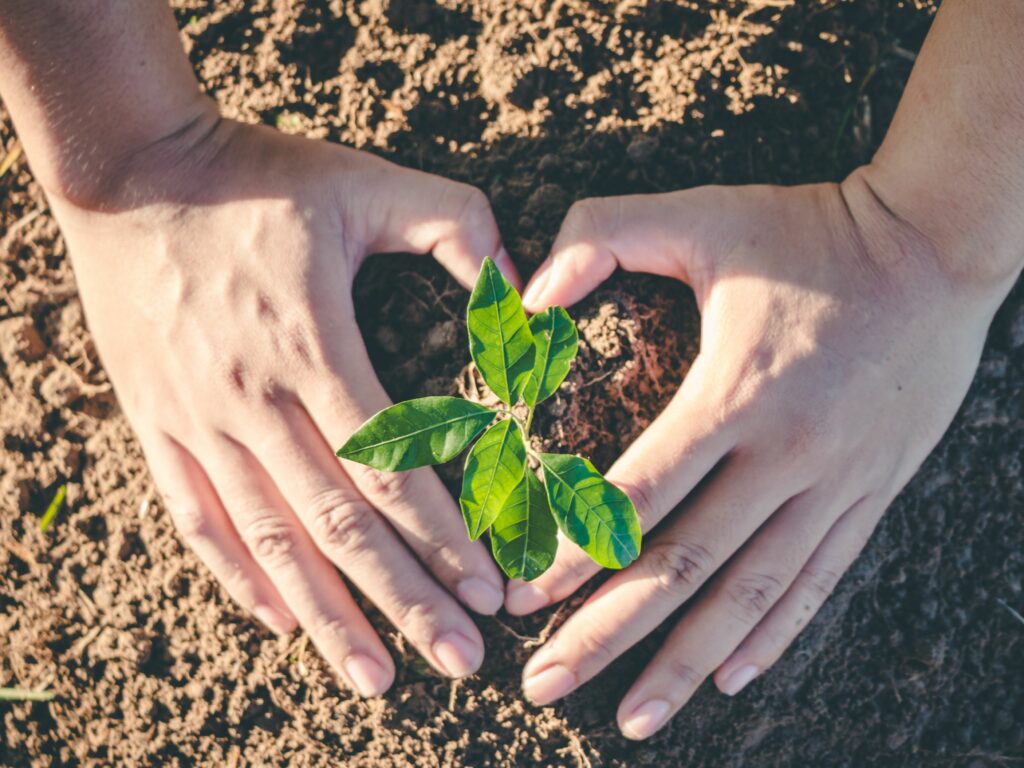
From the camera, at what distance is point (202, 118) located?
6.06ft

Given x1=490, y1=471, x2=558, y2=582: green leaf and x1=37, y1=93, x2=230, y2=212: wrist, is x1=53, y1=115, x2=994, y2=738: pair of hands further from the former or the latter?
x1=490, y1=471, x2=558, y2=582: green leaf

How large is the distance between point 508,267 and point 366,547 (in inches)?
26.2

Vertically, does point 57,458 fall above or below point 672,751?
above

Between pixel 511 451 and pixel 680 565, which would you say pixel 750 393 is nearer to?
pixel 680 565

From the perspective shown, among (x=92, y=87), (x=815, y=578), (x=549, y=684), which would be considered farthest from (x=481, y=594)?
(x=92, y=87)

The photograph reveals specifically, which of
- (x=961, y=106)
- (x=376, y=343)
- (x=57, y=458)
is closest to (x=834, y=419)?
(x=961, y=106)

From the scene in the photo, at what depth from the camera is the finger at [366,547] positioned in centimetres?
177

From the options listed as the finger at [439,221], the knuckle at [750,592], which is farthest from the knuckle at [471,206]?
the knuckle at [750,592]

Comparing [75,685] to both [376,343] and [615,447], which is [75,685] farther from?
[615,447]

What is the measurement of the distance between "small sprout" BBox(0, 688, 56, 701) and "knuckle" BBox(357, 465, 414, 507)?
1141 mm

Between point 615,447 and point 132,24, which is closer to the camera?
point 132,24

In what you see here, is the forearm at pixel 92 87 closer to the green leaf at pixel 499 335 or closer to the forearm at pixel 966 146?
the green leaf at pixel 499 335

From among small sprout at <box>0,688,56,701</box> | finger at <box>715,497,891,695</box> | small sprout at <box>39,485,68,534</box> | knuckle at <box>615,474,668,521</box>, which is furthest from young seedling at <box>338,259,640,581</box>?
small sprout at <box>0,688,56,701</box>

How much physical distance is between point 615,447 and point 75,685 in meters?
1.52
